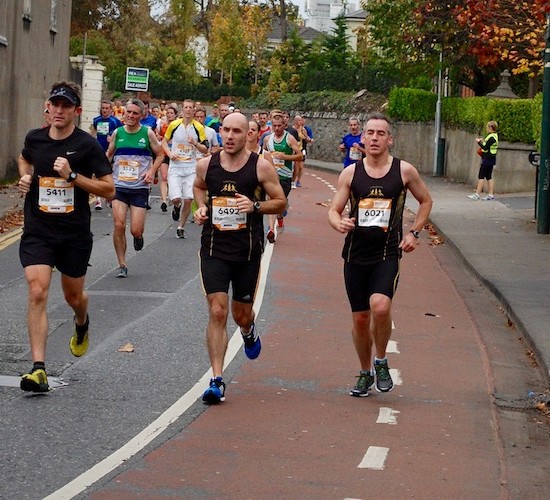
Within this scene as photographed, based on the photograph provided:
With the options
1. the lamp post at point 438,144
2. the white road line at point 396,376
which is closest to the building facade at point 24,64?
the lamp post at point 438,144

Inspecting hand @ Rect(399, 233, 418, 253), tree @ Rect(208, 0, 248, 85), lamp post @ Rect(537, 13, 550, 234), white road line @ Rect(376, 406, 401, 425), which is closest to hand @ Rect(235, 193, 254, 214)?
hand @ Rect(399, 233, 418, 253)

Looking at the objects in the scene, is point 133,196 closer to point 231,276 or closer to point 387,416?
point 231,276

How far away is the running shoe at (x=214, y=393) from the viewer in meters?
9.26

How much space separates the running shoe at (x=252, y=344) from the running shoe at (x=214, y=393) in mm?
912

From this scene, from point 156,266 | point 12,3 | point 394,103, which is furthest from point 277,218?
point 394,103

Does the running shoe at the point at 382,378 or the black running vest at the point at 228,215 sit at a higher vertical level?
the black running vest at the point at 228,215

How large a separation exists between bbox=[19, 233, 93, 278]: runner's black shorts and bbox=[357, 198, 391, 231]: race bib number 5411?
187 cm

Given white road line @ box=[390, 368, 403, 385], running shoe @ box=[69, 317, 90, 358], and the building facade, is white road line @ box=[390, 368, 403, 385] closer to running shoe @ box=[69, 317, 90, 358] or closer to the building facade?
running shoe @ box=[69, 317, 90, 358]

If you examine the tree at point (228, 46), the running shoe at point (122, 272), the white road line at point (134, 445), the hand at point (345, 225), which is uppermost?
the tree at point (228, 46)

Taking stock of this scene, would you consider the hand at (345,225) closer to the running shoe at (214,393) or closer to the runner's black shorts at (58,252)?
the running shoe at (214,393)

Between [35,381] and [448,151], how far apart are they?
36.2m

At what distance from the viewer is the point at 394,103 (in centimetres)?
5025

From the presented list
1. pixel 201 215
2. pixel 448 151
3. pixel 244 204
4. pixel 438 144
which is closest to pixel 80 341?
pixel 201 215

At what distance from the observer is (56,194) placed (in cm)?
959
